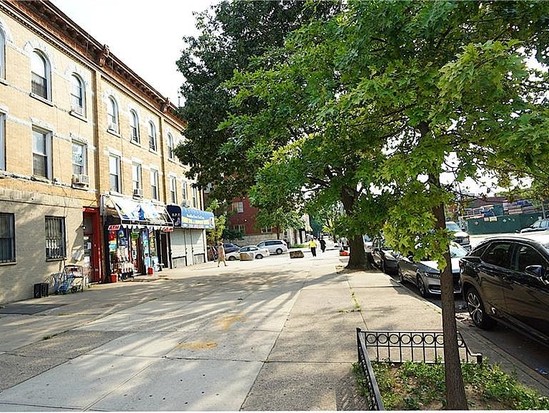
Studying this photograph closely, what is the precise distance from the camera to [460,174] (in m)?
3.33

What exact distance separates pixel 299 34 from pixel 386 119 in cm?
144

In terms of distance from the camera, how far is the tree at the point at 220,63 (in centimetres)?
1395

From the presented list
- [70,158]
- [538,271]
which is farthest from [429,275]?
[70,158]

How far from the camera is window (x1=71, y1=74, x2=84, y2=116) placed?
16.9 m

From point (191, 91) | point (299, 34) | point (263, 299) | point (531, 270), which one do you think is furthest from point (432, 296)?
point (191, 91)

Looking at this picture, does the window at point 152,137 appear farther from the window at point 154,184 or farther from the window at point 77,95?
the window at point 77,95

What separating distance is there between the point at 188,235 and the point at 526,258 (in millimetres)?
25104

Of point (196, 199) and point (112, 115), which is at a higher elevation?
point (112, 115)

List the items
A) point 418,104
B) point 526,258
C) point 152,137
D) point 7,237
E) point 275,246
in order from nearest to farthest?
point 418,104, point 526,258, point 7,237, point 152,137, point 275,246

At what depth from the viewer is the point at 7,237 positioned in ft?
42.1

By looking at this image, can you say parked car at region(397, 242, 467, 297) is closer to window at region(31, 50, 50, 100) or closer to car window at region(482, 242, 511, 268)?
car window at region(482, 242, 511, 268)

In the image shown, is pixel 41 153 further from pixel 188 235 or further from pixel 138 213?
pixel 188 235

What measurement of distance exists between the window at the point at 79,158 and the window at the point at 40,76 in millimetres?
2384

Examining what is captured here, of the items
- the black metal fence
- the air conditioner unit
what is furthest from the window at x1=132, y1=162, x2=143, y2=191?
the black metal fence
